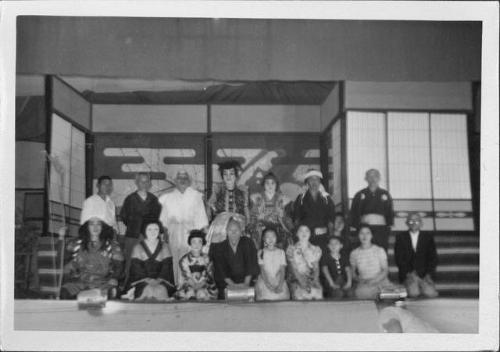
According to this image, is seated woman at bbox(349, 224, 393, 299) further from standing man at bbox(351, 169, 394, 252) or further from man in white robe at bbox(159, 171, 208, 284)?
man in white robe at bbox(159, 171, 208, 284)

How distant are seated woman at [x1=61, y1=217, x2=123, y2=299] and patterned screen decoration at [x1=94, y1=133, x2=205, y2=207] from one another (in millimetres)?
311

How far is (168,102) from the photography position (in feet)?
21.6

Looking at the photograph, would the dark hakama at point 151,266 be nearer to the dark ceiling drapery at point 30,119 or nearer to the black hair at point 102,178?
the black hair at point 102,178

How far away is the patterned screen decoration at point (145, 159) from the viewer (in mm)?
6496

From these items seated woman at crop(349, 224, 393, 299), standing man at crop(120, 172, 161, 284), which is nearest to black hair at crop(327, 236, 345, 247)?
seated woman at crop(349, 224, 393, 299)

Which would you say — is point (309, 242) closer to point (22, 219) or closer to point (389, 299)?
point (389, 299)

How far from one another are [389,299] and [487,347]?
86 centimetres

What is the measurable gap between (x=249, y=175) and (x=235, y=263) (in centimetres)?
77

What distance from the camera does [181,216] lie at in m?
6.49

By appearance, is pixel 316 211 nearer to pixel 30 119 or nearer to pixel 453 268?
pixel 453 268

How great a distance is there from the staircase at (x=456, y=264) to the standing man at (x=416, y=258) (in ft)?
0.15

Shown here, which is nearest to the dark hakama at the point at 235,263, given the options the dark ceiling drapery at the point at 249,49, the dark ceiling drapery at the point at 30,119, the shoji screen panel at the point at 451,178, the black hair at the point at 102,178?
the black hair at the point at 102,178

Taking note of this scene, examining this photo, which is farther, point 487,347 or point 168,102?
point 168,102

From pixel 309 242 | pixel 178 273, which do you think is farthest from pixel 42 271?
pixel 309 242
